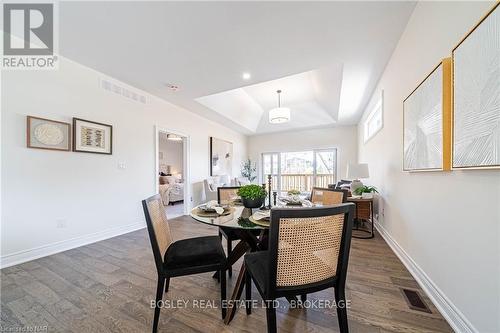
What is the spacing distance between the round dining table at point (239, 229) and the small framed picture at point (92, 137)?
2.33 m

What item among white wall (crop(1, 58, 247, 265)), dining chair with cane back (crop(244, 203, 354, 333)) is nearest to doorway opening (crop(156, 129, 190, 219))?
white wall (crop(1, 58, 247, 265))

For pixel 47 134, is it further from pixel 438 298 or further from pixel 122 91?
pixel 438 298

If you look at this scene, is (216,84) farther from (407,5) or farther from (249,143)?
(249,143)

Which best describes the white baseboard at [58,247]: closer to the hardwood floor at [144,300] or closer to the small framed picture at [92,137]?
the hardwood floor at [144,300]

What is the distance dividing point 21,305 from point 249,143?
6.90m

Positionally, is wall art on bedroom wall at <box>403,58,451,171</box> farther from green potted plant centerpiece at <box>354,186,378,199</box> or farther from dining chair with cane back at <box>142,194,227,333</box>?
dining chair with cane back at <box>142,194,227,333</box>

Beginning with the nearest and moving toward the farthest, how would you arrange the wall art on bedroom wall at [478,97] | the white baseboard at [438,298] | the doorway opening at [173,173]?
the wall art on bedroom wall at [478,97] < the white baseboard at [438,298] < the doorway opening at [173,173]

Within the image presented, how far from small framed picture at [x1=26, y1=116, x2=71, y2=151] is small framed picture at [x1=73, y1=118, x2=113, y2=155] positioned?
9 centimetres

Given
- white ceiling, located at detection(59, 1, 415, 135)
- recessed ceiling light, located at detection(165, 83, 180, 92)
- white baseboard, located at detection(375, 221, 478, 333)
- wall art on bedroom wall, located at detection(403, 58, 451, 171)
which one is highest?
white ceiling, located at detection(59, 1, 415, 135)

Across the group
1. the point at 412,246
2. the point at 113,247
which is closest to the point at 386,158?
the point at 412,246

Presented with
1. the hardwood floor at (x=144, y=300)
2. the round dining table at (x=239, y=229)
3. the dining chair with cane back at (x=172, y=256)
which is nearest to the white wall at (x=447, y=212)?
the hardwood floor at (x=144, y=300)

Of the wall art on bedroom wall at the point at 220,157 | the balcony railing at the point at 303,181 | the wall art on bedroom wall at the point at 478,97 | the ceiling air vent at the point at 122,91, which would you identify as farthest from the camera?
the balcony railing at the point at 303,181

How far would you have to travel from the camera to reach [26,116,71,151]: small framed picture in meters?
2.27

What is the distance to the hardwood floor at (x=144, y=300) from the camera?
1309 millimetres
